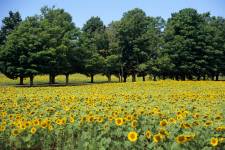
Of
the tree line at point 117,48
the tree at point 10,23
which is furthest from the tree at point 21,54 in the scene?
the tree at point 10,23

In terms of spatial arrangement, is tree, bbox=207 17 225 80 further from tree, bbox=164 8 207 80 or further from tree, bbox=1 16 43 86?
tree, bbox=1 16 43 86

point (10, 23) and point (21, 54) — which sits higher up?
point (10, 23)

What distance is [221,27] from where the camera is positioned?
7300 centimetres

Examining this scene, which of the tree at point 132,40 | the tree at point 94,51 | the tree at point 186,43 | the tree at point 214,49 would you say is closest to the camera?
the tree at point 94,51

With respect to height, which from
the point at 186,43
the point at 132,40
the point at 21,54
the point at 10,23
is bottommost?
the point at 21,54

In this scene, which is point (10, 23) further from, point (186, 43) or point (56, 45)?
point (186, 43)

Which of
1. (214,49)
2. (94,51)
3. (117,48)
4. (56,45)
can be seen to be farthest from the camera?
(117,48)

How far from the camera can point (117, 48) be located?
64.8 metres

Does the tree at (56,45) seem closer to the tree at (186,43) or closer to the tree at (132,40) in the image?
the tree at (132,40)

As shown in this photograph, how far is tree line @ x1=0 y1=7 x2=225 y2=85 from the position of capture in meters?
48.5

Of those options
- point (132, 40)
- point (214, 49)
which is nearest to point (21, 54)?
point (132, 40)

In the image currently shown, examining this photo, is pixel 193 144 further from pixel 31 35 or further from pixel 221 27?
pixel 221 27

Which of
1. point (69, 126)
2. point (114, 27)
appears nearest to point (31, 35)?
point (114, 27)

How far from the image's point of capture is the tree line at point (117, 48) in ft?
159
